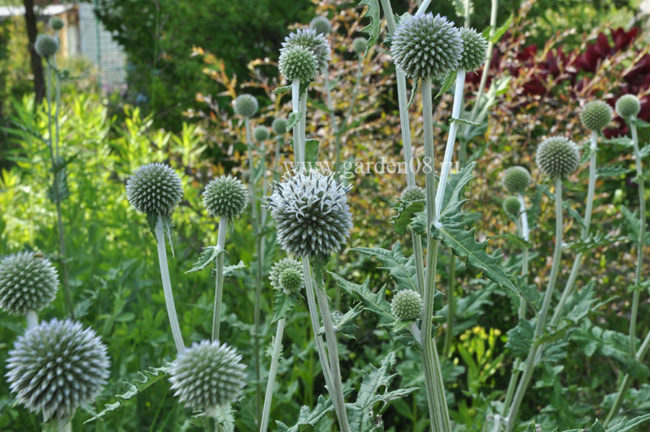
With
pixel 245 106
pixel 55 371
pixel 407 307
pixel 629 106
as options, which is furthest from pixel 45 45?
pixel 629 106

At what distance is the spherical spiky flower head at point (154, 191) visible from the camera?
176cm

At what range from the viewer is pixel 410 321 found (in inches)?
62.7

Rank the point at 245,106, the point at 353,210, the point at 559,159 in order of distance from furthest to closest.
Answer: the point at 353,210, the point at 245,106, the point at 559,159

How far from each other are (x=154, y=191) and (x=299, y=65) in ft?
2.09

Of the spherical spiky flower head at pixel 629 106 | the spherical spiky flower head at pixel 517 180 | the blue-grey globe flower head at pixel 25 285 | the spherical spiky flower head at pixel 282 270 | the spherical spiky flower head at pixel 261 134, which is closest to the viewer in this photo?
the blue-grey globe flower head at pixel 25 285

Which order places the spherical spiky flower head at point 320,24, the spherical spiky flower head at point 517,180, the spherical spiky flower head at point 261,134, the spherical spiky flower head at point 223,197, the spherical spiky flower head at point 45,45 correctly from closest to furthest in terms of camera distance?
the spherical spiky flower head at point 223,197 → the spherical spiky flower head at point 517,180 → the spherical spiky flower head at point 320,24 → the spherical spiky flower head at point 45,45 → the spherical spiky flower head at point 261,134

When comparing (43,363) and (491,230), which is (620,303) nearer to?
(491,230)

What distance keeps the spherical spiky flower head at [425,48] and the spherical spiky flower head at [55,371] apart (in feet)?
3.63

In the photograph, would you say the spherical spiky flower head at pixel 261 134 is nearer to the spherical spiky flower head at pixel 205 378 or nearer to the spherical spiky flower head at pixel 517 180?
the spherical spiky flower head at pixel 517 180

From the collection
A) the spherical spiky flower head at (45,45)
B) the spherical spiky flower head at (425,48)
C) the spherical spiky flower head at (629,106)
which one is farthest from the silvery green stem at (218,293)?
the spherical spiky flower head at (45,45)

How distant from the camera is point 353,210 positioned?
4398 mm

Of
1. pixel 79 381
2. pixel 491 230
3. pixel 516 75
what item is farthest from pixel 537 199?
pixel 516 75

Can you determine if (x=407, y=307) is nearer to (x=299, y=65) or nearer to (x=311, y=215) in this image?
(x=311, y=215)

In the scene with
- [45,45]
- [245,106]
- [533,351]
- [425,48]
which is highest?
[45,45]
